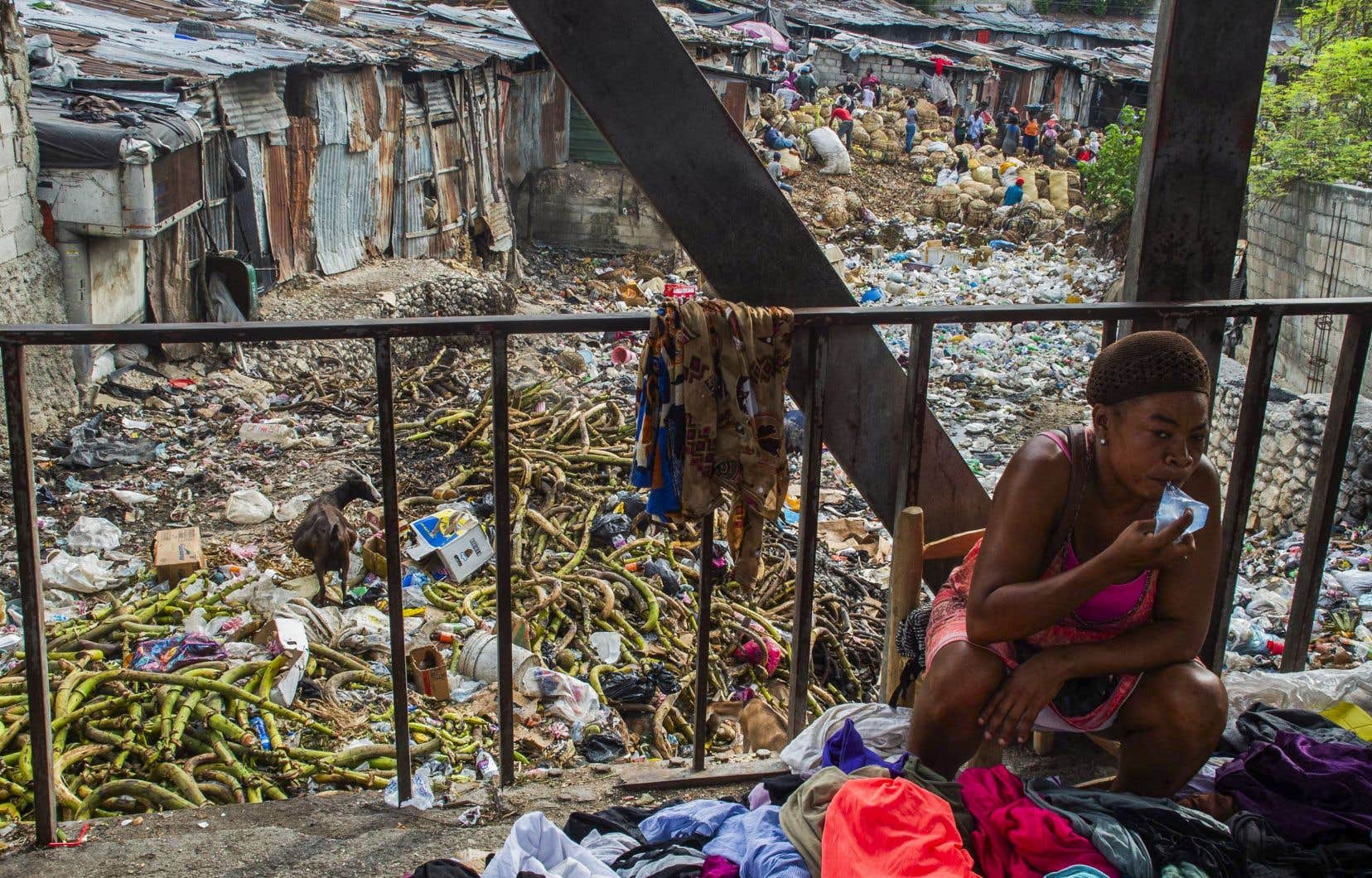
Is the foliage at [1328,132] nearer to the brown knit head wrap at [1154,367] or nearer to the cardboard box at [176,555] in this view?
the cardboard box at [176,555]

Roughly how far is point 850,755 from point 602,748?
3140 mm

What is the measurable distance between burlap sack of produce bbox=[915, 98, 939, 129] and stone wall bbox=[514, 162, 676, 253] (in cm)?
1244

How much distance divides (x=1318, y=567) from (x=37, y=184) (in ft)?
32.2

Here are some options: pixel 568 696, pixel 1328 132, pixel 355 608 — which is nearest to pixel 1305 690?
pixel 568 696

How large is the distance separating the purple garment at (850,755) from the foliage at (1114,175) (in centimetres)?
1709

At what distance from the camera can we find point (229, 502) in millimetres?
8234

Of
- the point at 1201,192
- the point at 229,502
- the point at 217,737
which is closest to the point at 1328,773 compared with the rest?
the point at 1201,192

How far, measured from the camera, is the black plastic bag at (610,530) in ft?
25.8

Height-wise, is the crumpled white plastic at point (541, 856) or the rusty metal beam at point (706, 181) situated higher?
the rusty metal beam at point (706, 181)

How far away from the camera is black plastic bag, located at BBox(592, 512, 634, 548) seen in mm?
7859

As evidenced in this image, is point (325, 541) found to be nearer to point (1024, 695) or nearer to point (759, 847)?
point (759, 847)

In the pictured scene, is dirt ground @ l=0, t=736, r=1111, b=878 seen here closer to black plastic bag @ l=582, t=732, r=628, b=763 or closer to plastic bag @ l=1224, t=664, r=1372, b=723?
plastic bag @ l=1224, t=664, r=1372, b=723

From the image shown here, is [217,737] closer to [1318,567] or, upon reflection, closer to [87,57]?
[1318,567]

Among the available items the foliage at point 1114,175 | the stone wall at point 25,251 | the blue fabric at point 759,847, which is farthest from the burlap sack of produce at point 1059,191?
the blue fabric at point 759,847
